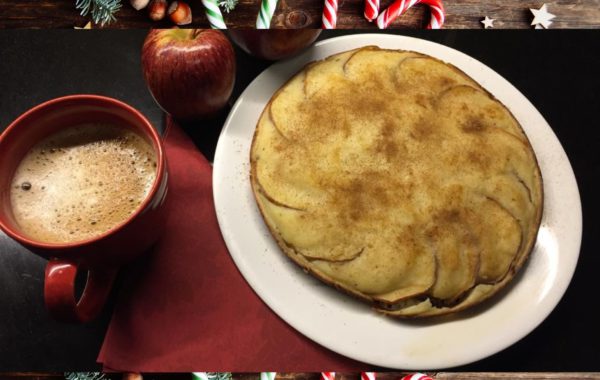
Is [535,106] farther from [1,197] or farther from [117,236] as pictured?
[1,197]

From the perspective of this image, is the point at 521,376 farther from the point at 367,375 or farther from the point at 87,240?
the point at 87,240

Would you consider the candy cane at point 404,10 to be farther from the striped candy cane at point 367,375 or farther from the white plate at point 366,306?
the striped candy cane at point 367,375

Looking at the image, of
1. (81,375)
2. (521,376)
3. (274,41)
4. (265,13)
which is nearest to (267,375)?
(81,375)

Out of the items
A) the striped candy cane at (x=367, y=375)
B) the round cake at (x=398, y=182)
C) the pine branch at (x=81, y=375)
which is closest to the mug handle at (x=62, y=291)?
the pine branch at (x=81, y=375)

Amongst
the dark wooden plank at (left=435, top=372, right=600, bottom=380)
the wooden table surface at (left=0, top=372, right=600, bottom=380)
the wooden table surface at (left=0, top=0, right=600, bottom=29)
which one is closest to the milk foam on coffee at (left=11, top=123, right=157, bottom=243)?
the wooden table surface at (left=0, top=372, right=600, bottom=380)

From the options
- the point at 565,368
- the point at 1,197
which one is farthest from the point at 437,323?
Result: the point at 1,197

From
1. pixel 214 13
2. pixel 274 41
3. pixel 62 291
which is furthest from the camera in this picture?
pixel 214 13
